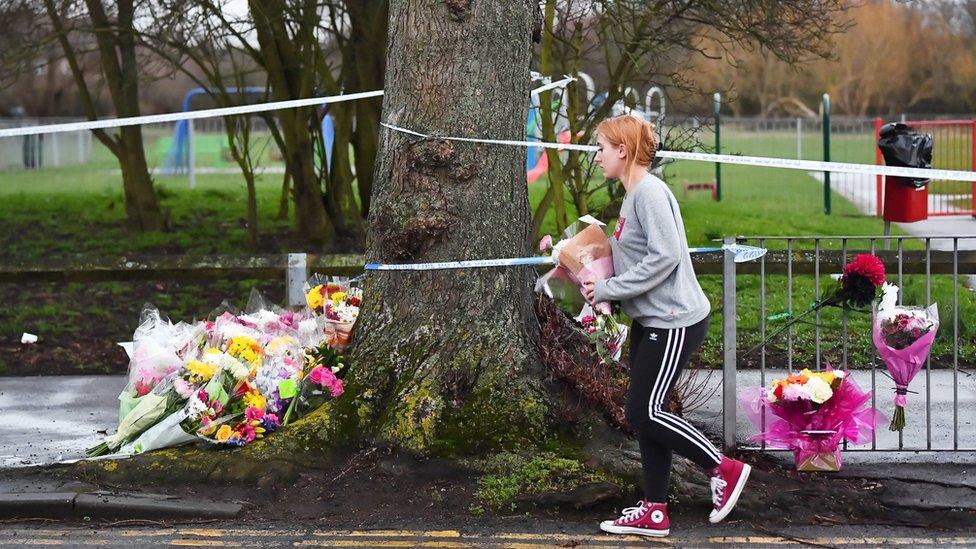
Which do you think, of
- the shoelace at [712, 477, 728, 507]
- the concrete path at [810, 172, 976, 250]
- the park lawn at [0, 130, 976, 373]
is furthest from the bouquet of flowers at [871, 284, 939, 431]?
the concrete path at [810, 172, 976, 250]

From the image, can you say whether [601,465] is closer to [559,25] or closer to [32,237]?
[559,25]

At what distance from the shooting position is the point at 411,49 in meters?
5.98

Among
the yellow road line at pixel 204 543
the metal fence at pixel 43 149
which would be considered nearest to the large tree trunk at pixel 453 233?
the yellow road line at pixel 204 543

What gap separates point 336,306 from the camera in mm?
6641

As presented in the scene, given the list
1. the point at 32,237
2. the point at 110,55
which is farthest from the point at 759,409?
the point at 32,237

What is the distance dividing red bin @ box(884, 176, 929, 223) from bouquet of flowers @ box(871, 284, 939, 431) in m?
1.11

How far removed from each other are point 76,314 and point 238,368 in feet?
17.0

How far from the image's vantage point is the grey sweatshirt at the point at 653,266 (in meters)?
4.97

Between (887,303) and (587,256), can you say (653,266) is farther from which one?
(887,303)

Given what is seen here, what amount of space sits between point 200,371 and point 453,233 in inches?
58.0

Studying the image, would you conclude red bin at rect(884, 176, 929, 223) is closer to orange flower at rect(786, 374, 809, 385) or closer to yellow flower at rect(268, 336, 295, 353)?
orange flower at rect(786, 374, 809, 385)

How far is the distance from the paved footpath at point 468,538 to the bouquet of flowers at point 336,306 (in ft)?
4.52

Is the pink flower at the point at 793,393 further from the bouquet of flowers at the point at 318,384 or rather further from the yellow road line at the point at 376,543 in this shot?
the bouquet of flowers at the point at 318,384

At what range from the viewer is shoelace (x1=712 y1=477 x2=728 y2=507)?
5.27 meters
